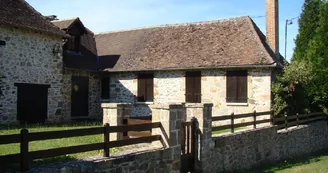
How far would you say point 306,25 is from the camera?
22.7m

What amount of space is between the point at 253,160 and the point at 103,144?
660 centimetres

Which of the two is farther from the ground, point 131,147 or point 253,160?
point 131,147

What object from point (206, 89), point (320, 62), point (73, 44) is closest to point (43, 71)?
point (73, 44)

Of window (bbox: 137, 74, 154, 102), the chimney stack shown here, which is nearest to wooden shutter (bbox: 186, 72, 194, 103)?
window (bbox: 137, 74, 154, 102)

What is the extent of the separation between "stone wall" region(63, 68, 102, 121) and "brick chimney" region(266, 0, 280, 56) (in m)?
9.52

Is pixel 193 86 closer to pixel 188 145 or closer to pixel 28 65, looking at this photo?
pixel 28 65

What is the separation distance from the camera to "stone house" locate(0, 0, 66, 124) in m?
15.1

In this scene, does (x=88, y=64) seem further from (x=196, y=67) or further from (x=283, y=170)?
(x=283, y=170)

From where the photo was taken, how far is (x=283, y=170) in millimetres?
11109

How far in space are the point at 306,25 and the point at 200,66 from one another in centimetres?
960

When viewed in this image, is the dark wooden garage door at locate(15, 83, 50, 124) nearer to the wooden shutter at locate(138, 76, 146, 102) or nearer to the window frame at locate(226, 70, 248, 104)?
the wooden shutter at locate(138, 76, 146, 102)

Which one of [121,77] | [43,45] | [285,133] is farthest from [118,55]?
[285,133]

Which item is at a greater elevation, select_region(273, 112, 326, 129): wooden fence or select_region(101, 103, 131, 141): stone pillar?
select_region(101, 103, 131, 141): stone pillar

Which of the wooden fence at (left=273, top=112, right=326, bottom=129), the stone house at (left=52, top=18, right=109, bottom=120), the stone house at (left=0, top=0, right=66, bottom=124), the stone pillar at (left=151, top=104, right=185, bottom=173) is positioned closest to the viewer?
the stone pillar at (left=151, top=104, right=185, bottom=173)
